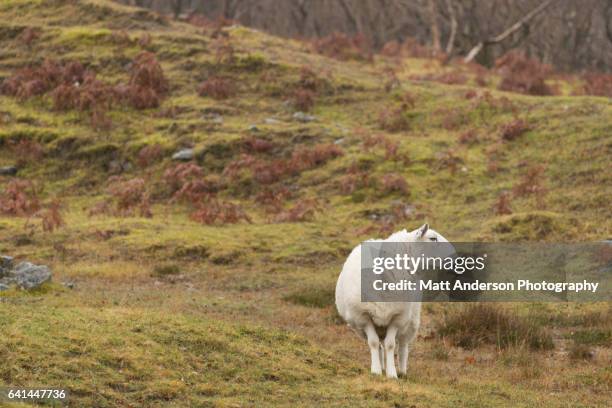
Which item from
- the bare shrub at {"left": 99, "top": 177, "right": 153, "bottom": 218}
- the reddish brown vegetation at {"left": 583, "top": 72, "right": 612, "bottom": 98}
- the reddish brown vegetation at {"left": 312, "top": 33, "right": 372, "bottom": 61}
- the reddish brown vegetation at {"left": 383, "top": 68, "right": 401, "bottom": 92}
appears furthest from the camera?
the reddish brown vegetation at {"left": 312, "top": 33, "right": 372, "bottom": 61}

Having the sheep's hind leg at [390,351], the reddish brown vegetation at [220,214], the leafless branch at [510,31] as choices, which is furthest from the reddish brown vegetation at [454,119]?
the leafless branch at [510,31]

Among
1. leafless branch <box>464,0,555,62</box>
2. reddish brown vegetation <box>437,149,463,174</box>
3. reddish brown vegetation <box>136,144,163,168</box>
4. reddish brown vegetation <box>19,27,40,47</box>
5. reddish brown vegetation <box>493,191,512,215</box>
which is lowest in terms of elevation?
reddish brown vegetation <box>136,144,163,168</box>

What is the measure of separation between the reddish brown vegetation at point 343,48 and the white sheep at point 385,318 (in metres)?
28.4

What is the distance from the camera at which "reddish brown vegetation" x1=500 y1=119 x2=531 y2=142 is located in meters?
28.9

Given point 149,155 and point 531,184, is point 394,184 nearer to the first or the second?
point 531,184

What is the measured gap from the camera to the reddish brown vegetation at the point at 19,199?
2556 centimetres

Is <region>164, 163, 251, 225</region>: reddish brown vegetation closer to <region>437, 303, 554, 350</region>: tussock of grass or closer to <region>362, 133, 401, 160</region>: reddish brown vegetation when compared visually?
<region>362, 133, 401, 160</region>: reddish brown vegetation

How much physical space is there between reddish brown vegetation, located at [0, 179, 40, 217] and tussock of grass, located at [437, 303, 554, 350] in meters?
14.5

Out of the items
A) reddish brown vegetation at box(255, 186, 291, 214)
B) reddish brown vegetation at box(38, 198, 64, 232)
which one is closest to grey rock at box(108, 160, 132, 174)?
reddish brown vegetation at box(255, 186, 291, 214)

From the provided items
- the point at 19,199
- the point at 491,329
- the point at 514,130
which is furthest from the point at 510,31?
the point at 491,329

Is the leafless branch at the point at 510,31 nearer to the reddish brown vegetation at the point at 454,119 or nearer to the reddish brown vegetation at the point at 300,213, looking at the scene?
the reddish brown vegetation at the point at 454,119

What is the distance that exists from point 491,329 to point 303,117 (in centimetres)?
1743

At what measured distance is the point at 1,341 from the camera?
10.4m

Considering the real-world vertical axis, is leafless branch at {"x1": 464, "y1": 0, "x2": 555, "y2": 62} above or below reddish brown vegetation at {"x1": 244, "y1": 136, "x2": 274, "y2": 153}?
above
